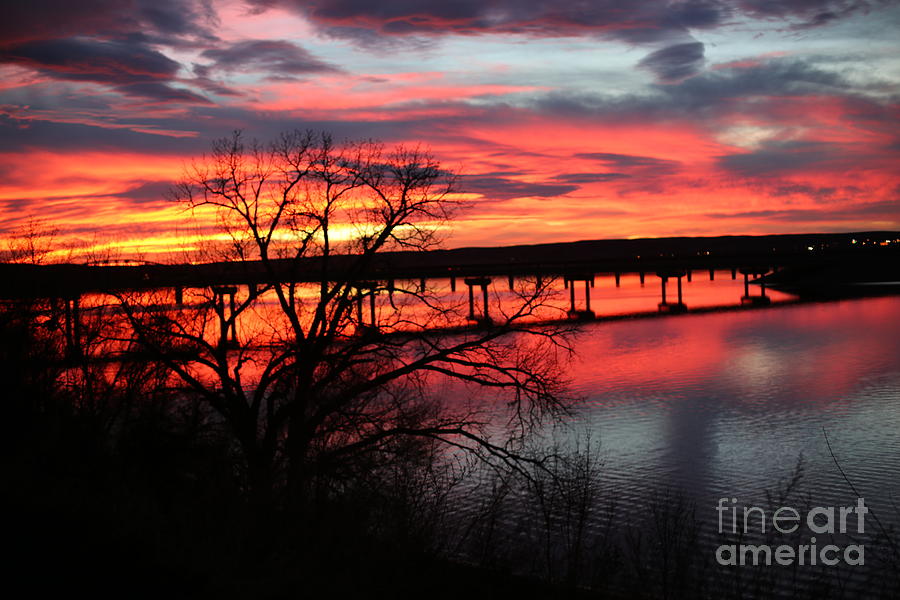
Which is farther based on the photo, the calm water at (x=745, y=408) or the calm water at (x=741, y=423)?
the calm water at (x=745, y=408)

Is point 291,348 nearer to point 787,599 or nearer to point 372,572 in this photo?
point 372,572

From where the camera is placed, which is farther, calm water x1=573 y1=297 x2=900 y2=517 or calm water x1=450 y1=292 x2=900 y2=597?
calm water x1=573 y1=297 x2=900 y2=517

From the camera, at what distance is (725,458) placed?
26.9m

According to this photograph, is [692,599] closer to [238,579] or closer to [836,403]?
[238,579]

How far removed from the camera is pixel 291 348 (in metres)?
23.5

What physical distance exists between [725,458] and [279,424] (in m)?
14.7

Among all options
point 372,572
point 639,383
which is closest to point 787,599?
→ point 372,572

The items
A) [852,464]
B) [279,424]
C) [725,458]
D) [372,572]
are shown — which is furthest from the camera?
[725,458]

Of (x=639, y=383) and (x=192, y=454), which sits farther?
(x=639, y=383)

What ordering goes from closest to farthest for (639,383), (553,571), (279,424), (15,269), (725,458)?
1. (553,571)
2. (279,424)
3. (725,458)
4. (15,269)
5. (639,383)

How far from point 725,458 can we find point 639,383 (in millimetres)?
17273

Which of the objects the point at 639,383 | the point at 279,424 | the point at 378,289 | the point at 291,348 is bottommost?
the point at 639,383

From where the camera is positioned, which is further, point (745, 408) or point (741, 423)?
point (745, 408)

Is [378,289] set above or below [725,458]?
above
